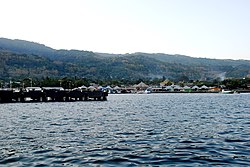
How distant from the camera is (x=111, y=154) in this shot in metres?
20.8

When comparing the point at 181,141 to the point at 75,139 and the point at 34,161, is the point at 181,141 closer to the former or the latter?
the point at 75,139

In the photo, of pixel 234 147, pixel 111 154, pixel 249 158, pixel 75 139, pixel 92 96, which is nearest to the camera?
pixel 249 158

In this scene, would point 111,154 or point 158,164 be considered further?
point 111,154

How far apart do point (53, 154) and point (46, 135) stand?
8.81 metres

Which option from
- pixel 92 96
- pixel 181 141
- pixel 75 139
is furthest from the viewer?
pixel 92 96

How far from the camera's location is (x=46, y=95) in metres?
108

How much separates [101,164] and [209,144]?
9185 millimetres

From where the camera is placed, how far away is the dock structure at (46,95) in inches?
3964

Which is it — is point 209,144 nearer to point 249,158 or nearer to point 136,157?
point 249,158

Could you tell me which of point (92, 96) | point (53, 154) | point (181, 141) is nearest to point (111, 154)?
point (53, 154)

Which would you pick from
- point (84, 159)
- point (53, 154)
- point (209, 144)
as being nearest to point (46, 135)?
point (53, 154)

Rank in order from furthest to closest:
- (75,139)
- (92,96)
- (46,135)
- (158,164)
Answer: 1. (92,96)
2. (46,135)
3. (75,139)
4. (158,164)

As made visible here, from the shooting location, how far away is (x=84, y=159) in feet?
64.1

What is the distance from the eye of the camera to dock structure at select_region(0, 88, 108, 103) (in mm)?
100688
